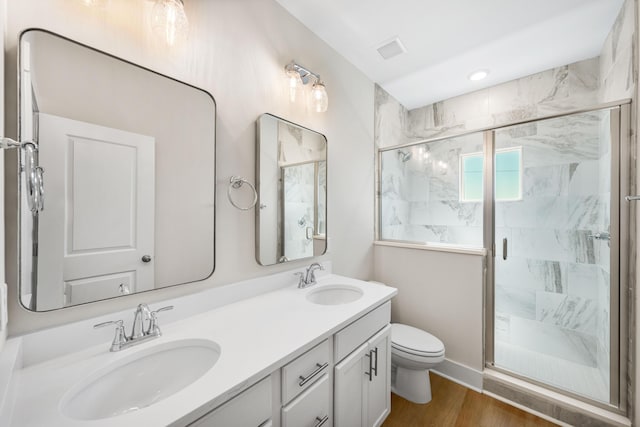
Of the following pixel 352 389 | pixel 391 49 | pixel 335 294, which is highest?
pixel 391 49

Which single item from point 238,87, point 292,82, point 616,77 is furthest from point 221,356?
point 616,77

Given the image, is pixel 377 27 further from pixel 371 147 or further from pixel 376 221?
pixel 376 221

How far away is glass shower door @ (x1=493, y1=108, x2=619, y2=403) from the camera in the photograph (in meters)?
1.52

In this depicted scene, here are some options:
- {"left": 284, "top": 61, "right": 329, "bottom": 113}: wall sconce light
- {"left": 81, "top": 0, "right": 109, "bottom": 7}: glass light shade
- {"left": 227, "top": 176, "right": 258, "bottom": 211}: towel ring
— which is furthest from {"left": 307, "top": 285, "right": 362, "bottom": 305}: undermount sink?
{"left": 81, "top": 0, "right": 109, "bottom": 7}: glass light shade

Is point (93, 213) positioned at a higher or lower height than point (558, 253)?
higher

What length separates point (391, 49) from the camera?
6.14 feet

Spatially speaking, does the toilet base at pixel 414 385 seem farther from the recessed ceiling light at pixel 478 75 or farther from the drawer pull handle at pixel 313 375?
the recessed ceiling light at pixel 478 75

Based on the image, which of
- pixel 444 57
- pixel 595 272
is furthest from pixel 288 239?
pixel 595 272

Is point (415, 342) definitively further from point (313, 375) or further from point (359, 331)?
point (313, 375)

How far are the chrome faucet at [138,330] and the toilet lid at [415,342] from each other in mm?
1417

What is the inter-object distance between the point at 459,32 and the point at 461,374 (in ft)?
7.91

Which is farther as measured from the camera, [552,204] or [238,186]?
[552,204]

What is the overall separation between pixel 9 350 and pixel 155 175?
0.64m

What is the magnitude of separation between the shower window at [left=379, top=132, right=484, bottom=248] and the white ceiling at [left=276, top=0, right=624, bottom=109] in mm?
625
